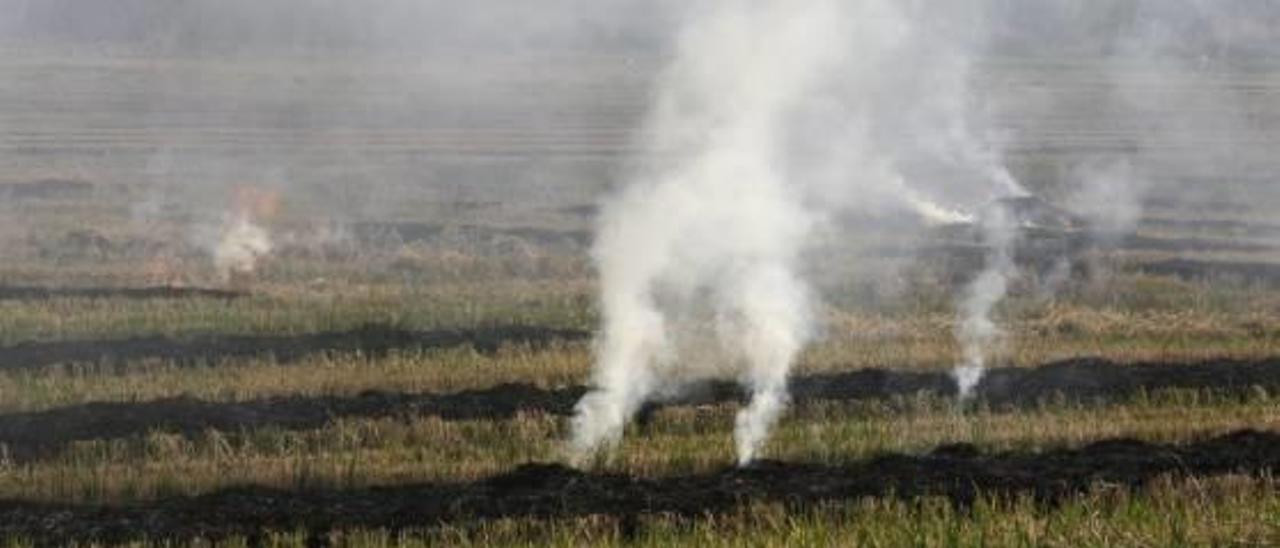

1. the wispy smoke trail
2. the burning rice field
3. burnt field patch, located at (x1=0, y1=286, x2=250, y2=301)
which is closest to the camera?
the burning rice field

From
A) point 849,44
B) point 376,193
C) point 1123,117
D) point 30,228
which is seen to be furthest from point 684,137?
point 1123,117

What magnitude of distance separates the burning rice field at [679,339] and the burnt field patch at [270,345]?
0.09 m

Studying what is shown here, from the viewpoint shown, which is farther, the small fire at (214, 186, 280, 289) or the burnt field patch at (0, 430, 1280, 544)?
the small fire at (214, 186, 280, 289)

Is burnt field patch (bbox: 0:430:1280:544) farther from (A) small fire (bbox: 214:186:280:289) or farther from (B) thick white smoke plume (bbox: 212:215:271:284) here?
(B) thick white smoke plume (bbox: 212:215:271:284)

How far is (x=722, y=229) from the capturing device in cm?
2370

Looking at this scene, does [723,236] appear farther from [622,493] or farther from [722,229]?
[622,493]

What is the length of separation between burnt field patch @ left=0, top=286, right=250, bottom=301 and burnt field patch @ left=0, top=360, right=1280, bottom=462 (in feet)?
29.0

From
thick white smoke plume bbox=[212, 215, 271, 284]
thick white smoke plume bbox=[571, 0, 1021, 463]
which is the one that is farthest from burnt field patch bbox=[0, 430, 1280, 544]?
thick white smoke plume bbox=[212, 215, 271, 284]

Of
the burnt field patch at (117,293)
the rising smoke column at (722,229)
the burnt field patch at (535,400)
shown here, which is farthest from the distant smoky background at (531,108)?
the burnt field patch at (117,293)

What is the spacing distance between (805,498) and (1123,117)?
7008cm

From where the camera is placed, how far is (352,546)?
14172 mm

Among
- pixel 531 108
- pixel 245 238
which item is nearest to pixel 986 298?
pixel 245 238

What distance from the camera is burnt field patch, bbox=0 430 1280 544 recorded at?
49.6ft

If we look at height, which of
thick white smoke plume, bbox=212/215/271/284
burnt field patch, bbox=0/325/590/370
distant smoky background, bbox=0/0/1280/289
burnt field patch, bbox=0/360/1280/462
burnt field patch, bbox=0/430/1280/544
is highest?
distant smoky background, bbox=0/0/1280/289
